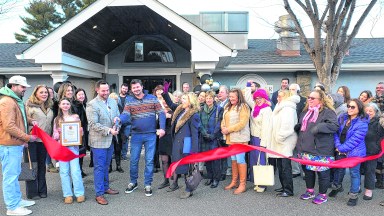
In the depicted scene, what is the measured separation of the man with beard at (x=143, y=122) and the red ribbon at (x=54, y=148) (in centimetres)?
100

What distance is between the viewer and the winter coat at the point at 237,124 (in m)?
5.93

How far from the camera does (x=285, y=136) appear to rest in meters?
5.44

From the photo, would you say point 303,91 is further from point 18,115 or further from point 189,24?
point 18,115

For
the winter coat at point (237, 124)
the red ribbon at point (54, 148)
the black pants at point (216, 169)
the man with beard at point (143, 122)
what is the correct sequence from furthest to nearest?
the black pants at point (216, 169)
the winter coat at point (237, 124)
the man with beard at point (143, 122)
the red ribbon at point (54, 148)

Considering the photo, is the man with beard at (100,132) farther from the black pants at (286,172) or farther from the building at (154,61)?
the building at (154,61)

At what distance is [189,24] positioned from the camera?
9.45 meters

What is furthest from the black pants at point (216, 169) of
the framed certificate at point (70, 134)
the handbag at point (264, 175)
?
the framed certificate at point (70, 134)

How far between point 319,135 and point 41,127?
4.47 m

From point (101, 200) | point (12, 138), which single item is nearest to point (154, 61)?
point (101, 200)

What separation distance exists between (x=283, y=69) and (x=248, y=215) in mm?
8864

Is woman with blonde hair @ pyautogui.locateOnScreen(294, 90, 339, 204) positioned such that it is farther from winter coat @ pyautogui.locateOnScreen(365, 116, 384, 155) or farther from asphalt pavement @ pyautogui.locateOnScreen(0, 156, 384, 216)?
winter coat @ pyautogui.locateOnScreen(365, 116, 384, 155)

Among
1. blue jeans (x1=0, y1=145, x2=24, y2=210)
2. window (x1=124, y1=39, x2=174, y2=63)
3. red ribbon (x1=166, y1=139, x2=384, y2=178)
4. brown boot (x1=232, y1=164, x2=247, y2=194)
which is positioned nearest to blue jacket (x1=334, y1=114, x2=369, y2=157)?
red ribbon (x1=166, y1=139, x2=384, y2=178)

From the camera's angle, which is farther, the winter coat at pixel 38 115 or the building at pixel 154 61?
the building at pixel 154 61

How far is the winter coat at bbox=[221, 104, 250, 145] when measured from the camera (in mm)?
5930
